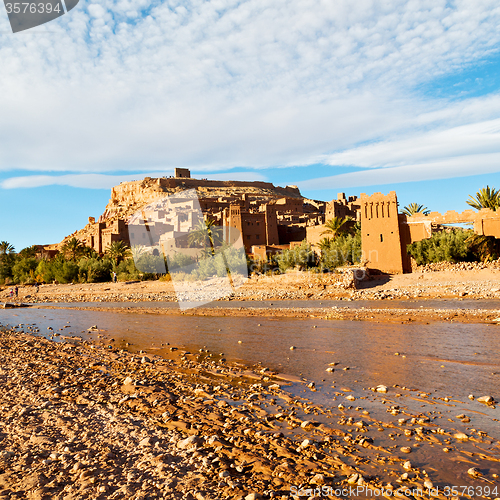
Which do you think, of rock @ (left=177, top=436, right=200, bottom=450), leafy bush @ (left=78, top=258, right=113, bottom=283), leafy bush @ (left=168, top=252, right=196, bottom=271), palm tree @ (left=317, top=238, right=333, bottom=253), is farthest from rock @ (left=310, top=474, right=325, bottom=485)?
leafy bush @ (left=78, top=258, right=113, bottom=283)

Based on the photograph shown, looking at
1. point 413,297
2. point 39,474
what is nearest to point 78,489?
point 39,474

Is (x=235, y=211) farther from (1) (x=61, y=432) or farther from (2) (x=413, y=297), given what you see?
(1) (x=61, y=432)

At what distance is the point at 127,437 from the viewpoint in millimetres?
4605

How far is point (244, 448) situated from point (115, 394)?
307 centimetres

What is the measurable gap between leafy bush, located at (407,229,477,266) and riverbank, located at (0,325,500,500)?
73.6 feet

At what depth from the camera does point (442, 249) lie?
26250 mm

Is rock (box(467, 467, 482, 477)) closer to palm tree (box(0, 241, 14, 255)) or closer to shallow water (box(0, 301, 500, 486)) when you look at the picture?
shallow water (box(0, 301, 500, 486))

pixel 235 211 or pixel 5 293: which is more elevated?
pixel 235 211

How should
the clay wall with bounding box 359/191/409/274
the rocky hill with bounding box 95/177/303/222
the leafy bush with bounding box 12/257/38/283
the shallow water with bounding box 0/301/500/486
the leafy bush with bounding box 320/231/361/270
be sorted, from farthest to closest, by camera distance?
1. the rocky hill with bounding box 95/177/303/222
2. the leafy bush with bounding box 12/257/38/283
3. the leafy bush with bounding box 320/231/361/270
4. the clay wall with bounding box 359/191/409/274
5. the shallow water with bounding box 0/301/500/486

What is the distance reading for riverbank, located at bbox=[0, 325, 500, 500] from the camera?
356cm

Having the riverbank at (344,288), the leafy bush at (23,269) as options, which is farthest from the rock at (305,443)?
the leafy bush at (23,269)

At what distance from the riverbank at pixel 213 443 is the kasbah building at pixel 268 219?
23.0 metres

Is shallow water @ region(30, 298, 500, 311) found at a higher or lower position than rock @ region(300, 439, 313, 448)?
lower

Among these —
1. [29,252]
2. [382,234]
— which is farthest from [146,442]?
[29,252]
